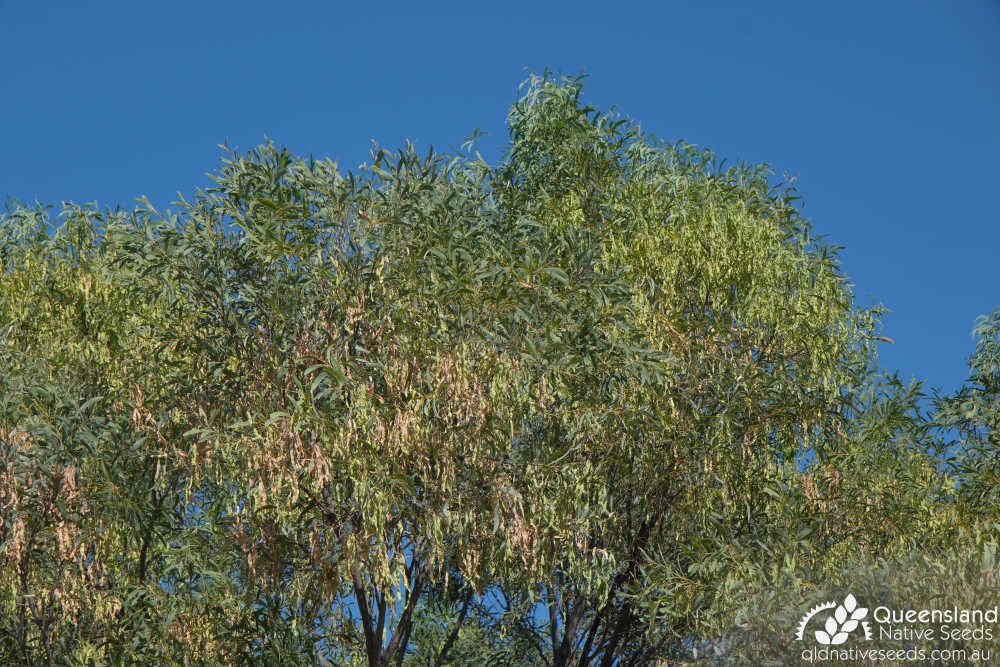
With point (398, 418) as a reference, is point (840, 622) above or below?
below

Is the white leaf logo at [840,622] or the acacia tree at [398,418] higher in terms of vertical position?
the acacia tree at [398,418]

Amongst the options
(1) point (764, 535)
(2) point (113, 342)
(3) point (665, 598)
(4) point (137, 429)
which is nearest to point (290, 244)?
(4) point (137, 429)

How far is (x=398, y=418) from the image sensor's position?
13656mm

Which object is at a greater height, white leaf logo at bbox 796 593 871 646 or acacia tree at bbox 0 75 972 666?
acacia tree at bbox 0 75 972 666

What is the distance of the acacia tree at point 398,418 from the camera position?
1422 cm

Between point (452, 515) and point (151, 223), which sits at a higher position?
point (151, 223)

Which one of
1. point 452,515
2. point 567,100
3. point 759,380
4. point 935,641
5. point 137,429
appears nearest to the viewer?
point 935,641

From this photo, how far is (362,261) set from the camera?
49.5ft

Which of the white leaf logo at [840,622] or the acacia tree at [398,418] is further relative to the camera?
the acacia tree at [398,418]

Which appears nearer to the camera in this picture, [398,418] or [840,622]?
[840,622]

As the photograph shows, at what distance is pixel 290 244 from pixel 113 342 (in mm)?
4486

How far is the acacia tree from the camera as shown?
14219 millimetres

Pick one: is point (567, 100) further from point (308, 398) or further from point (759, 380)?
point (308, 398)

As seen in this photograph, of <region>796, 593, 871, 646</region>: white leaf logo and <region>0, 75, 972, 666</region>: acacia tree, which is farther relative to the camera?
<region>0, 75, 972, 666</region>: acacia tree
